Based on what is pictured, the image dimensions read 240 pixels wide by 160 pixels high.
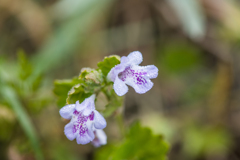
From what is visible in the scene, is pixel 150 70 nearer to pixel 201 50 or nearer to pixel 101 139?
pixel 101 139

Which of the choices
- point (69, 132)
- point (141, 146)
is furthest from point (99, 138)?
point (141, 146)

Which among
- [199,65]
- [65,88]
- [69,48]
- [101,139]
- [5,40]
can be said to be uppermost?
[5,40]

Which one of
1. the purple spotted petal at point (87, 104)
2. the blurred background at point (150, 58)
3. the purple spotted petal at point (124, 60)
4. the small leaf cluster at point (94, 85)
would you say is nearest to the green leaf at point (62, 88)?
the small leaf cluster at point (94, 85)

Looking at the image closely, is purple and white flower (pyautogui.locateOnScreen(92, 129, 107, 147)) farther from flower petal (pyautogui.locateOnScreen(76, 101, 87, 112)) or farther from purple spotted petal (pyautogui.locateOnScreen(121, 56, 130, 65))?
purple spotted petal (pyautogui.locateOnScreen(121, 56, 130, 65))

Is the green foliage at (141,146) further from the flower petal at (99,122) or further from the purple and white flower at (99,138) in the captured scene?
the flower petal at (99,122)

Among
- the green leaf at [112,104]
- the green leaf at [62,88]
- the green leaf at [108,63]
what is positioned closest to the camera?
the green leaf at [108,63]

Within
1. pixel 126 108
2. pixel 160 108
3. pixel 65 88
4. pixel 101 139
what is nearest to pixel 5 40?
pixel 126 108

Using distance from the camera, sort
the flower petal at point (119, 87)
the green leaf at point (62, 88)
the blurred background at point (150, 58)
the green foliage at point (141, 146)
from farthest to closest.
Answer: the blurred background at point (150, 58), the green foliage at point (141, 146), the green leaf at point (62, 88), the flower petal at point (119, 87)
